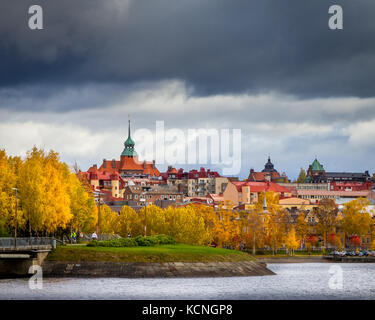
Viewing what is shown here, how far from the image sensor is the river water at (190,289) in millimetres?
77250

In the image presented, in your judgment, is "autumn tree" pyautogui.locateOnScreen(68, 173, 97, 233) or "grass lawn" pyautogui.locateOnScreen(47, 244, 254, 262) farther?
"autumn tree" pyautogui.locateOnScreen(68, 173, 97, 233)

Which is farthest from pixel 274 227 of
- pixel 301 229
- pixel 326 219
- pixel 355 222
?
pixel 355 222

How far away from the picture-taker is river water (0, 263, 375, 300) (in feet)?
253

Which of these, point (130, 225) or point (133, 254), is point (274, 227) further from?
point (133, 254)

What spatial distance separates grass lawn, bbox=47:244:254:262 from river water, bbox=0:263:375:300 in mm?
4727

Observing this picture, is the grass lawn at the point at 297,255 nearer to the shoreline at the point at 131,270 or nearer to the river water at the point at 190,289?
the river water at the point at 190,289

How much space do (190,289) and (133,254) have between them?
49.3 ft

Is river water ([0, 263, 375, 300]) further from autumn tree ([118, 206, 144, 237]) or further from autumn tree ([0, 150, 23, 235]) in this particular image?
autumn tree ([118, 206, 144, 237])

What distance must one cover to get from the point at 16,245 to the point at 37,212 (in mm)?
8173

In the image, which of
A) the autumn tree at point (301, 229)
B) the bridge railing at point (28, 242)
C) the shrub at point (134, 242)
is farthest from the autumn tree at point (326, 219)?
the bridge railing at point (28, 242)

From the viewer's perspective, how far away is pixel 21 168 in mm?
105250

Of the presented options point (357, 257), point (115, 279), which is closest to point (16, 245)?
point (115, 279)

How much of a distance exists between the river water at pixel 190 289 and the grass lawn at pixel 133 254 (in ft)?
15.5

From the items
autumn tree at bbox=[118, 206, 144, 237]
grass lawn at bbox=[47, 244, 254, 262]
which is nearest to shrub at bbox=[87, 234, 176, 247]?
grass lawn at bbox=[47, 244, 254, 262]
